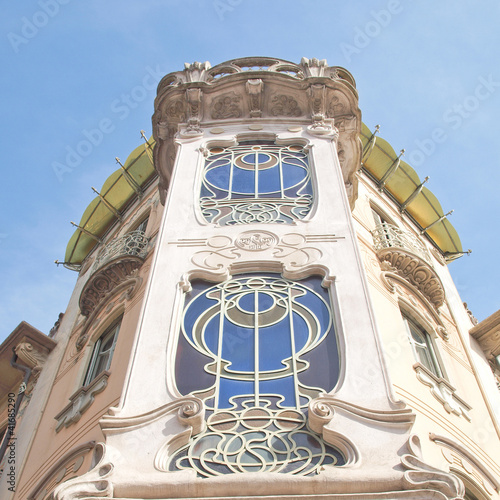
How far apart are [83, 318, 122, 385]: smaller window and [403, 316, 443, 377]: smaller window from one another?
4.41 m

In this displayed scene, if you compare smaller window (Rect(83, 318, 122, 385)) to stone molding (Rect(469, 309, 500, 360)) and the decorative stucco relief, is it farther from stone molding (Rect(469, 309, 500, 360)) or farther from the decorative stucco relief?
stone molding (Rect(469, 309, 500, 360))

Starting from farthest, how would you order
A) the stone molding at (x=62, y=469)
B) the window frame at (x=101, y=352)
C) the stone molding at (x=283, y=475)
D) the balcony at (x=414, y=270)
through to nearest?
1. the balcony at (x=414, y=270)
2. the window frame at (x=101, y=352)
3. the stone molding at (x=62, y=469)
4. the stone molding at (x=283, y=475)

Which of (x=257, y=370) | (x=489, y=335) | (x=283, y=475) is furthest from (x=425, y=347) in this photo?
(x=283, y=475)

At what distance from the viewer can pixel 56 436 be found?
31.9 feet

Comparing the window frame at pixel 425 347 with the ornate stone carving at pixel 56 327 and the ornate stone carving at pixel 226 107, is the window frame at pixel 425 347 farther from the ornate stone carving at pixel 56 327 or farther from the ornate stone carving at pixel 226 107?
the ornate stone carving at pixel 56 327

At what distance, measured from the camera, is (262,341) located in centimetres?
761

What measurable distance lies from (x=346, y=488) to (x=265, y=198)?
5.58 meters

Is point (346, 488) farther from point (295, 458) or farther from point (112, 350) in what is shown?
point (112, 350)

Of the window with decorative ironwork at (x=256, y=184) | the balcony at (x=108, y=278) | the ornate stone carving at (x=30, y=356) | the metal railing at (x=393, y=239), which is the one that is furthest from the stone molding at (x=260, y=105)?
the ornate stone carving at (x=30, y=356)

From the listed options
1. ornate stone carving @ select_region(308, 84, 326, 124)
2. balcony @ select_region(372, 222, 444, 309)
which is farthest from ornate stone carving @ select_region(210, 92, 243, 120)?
balcony @ select_region(372, 222, 444, 309)

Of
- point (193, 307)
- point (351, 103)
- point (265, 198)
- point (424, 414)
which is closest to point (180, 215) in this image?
point (265, 198)

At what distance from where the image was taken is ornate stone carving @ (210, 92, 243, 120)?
13031 millimetres

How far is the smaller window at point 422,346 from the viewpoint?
34.3 feet

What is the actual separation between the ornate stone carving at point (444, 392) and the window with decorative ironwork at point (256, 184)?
263 cm
